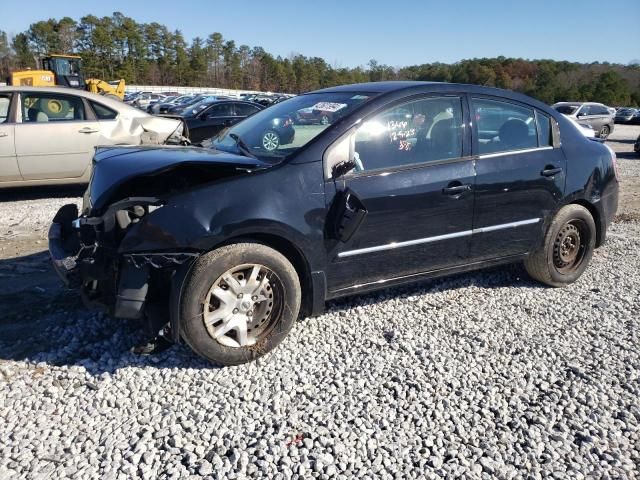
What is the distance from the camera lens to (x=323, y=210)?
3.33 m

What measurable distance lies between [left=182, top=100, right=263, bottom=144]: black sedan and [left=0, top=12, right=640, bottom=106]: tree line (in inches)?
1615

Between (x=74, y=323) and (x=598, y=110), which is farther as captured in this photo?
(x=598, y=110)

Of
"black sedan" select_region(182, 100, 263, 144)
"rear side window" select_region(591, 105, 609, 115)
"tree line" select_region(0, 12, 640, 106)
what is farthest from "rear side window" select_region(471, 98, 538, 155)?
"tree line" select_region(0, 12, 640, 106)

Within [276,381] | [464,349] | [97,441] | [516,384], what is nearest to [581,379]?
[516,384]

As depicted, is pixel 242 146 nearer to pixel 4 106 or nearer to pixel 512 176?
pixel 512 176

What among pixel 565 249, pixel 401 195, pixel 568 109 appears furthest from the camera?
pixel 568 109

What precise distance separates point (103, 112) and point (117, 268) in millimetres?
5537

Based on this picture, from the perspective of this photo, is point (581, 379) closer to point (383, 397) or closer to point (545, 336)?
point (545, 336)

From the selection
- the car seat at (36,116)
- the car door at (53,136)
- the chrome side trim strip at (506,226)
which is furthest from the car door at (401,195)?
the car seat at (36,116)

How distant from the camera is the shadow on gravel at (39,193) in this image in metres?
7.82

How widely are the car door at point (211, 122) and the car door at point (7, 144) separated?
274 inches

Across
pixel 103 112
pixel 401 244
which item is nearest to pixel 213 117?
pixel 103 112

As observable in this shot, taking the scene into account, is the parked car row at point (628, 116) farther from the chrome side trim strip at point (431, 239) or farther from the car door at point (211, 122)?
the chrome side trim strip at point (431, 239)

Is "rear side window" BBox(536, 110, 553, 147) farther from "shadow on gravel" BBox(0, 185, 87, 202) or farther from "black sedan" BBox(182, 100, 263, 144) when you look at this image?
"black sedan" BBox(182, 100, 263, 144)
